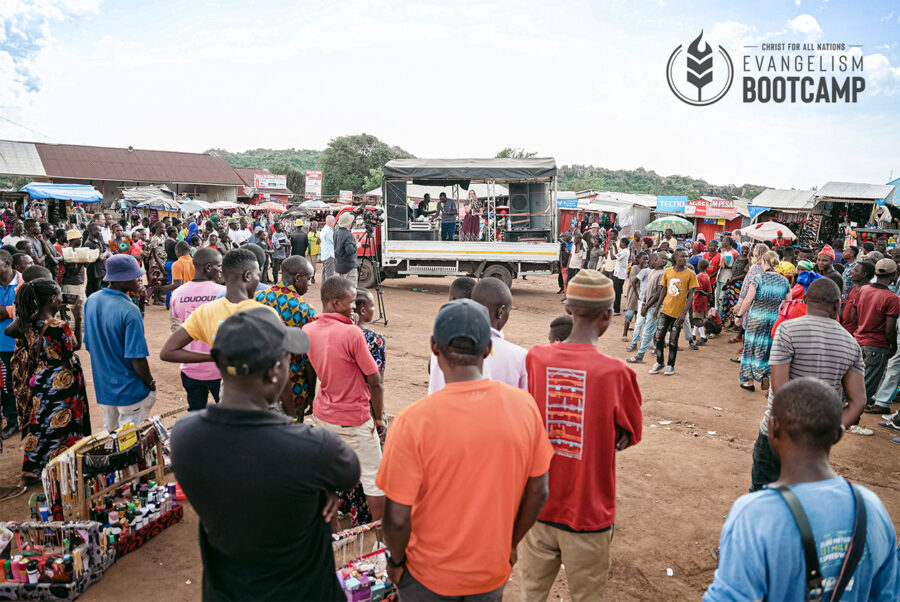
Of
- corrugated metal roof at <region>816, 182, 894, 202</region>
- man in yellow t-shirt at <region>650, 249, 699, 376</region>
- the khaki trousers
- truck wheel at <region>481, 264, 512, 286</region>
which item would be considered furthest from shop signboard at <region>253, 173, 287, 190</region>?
the khaki trousers

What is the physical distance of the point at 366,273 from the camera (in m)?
14.6

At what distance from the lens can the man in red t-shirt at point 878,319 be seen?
20.1ft

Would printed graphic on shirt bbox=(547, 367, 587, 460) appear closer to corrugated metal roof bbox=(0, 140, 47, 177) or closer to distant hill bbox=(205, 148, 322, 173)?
corrugated metal roof bbox=(0, 140, 47, 177)

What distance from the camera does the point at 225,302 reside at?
12.4 ft

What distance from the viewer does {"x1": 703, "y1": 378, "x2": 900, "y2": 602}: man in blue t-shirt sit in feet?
5.10

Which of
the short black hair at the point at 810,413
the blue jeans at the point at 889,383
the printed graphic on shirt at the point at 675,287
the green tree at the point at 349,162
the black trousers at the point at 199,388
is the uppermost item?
the green tree at the point at 349,162

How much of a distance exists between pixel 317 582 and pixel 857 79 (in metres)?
13.3

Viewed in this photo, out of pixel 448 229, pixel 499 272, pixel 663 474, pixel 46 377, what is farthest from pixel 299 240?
pixel 663 474

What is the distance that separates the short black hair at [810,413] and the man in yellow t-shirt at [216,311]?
2936 mm

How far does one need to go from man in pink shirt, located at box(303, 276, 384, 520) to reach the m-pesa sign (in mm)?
24663

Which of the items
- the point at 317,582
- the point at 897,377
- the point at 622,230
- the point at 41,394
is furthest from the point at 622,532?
the point at 622,230

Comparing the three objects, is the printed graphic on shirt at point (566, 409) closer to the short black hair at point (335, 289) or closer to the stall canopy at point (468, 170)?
the short black hair at point (335, 289)

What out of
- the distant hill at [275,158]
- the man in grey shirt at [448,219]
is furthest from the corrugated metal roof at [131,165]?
the distant hill at [275,158]

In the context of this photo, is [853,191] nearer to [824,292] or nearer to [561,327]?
[824,292]
